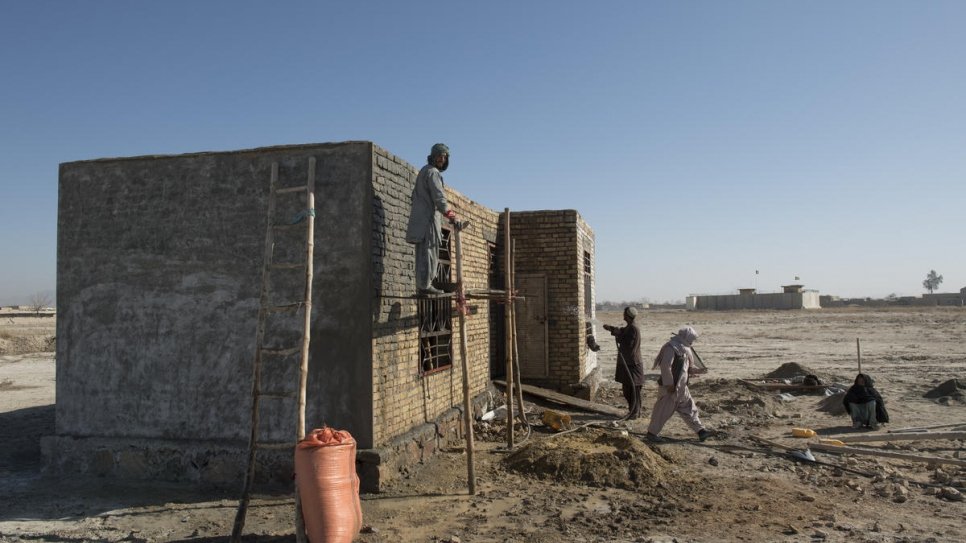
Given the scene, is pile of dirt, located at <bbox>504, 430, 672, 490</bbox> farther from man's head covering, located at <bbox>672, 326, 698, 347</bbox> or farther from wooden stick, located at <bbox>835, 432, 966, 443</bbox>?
wooden stick, located at <bbox>835, 432, 966, 443</bbox>

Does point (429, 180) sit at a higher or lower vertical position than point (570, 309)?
higher

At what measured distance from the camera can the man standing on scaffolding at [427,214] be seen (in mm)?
6953

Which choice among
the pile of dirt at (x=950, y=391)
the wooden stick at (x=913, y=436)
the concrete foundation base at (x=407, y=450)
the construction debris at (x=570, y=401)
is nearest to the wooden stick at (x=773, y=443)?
the wooden stick at (x=913, y=436)

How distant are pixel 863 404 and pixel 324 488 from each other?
8.49 metres

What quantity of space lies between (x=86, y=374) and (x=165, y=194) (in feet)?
7.23

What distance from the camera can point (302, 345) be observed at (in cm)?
535

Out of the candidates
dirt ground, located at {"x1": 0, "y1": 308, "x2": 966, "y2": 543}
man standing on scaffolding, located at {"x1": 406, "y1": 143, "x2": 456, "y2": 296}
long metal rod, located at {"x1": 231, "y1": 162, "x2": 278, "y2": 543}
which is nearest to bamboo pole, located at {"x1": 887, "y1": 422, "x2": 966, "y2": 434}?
dirt ground, located at {"x1": 0, "y1": 308, "x2": 966, "y2": 543}

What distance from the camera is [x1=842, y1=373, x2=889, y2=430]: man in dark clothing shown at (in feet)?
32.3

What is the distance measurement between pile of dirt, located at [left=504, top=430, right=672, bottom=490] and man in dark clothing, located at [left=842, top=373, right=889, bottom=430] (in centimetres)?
400

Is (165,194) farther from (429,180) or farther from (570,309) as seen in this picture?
(570,309)

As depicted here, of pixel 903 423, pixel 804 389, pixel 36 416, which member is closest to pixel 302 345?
pixel 36 416

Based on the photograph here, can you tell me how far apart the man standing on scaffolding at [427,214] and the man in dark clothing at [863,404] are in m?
6.93

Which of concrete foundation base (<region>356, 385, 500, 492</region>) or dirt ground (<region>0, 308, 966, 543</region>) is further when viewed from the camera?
concrete foundation base (<region>356, 385, 500, 492</region>)

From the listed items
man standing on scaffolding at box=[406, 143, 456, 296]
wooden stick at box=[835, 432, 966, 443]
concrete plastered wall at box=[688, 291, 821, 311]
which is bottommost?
wooden stick at box=[835, 432, 966, 443]
